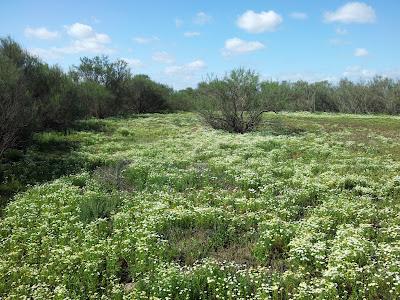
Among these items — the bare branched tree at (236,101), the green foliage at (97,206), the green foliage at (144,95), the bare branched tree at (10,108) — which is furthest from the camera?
the green foliage at (144,95)

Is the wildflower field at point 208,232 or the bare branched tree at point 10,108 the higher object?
the bare branched tree at point 10,108

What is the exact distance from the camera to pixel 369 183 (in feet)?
53.8

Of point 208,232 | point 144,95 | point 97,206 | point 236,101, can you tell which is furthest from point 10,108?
point 144,95

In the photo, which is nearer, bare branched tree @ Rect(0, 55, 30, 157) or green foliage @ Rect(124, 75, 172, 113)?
bare branched tree @ Rect(0, 55, 30, 157)

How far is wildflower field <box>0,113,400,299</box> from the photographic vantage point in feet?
28.0

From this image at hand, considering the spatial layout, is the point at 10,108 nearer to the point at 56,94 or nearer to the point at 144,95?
the point at 56,94

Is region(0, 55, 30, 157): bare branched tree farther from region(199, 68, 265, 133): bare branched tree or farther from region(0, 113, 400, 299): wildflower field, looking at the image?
region(199, 68, 265, 133): bare branched tree

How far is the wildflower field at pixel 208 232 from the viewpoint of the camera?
8523 mm

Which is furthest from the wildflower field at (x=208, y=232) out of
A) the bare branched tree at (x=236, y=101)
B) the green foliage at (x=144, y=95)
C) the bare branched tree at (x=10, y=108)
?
the green foliage at (x=144, y=95)

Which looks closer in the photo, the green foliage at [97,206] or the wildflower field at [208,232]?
the wildflower field at [208,232]

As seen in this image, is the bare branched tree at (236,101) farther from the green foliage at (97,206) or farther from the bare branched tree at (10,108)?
the green foliage at (97,206)

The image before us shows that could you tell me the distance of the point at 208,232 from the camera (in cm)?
1180

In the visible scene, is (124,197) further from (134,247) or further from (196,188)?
(134,247)

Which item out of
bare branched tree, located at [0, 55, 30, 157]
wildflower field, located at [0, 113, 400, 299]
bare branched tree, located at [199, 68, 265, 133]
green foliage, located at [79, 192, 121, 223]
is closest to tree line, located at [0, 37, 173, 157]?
bare branched tree, located at [0, 55, 30, 157]
